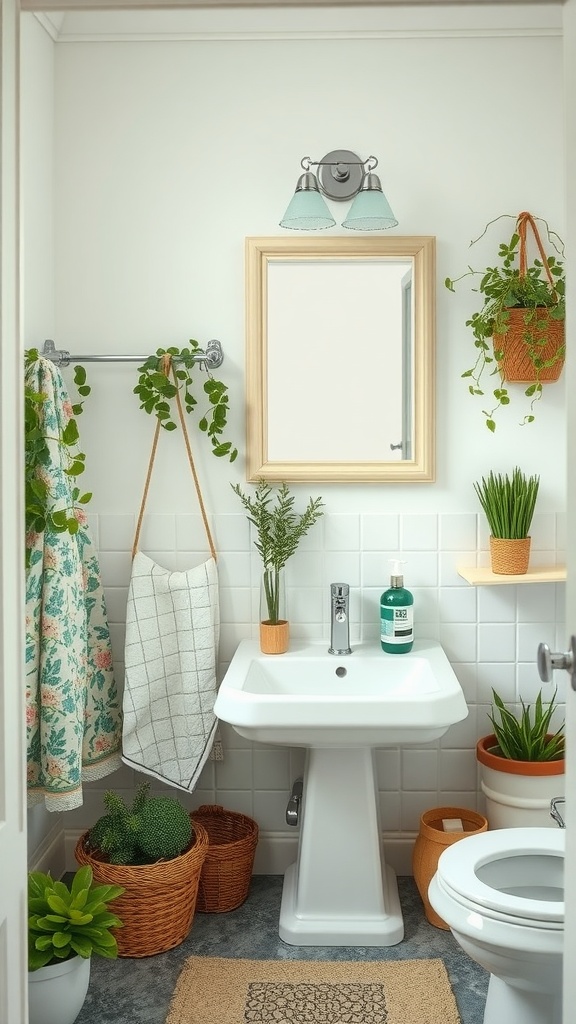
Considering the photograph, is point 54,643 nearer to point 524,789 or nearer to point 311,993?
point 311,993

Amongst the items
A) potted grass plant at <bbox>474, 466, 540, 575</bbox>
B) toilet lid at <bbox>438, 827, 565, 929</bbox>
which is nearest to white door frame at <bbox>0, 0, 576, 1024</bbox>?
toilet lid at <bbox>438, 827, 565, 929</bbox>

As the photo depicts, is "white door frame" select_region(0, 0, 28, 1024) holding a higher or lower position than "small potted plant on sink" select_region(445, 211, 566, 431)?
lower

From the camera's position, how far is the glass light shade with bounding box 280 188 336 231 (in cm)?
245

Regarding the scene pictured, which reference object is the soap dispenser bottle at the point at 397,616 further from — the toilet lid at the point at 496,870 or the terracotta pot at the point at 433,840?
the toilet lid at the point at 496,870

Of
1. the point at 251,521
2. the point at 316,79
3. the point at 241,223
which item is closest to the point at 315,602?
the point at 251,521

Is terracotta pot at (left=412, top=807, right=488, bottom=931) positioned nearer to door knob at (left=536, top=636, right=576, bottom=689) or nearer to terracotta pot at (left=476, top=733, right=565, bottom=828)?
terracotta pot at (left=476, top=733, right=565, bottom=828)

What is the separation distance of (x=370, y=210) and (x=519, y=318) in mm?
493

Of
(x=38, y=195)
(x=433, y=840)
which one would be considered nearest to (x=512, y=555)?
(x=433, y=840)

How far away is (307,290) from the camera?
103 inches

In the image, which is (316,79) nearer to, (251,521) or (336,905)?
(251,521)

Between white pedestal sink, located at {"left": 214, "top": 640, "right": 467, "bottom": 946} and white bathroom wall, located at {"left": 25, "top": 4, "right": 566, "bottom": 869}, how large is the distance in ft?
0.63

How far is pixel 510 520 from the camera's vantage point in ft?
8.41

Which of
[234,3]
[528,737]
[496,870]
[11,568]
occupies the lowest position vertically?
[496,870]

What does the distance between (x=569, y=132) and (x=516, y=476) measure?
1.36 metres
